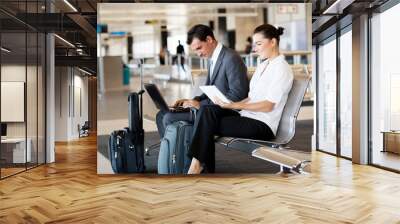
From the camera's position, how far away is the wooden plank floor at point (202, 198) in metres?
3.33

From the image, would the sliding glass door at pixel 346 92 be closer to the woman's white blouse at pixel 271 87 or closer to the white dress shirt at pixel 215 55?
the woman's white blouse at pixel 271 87

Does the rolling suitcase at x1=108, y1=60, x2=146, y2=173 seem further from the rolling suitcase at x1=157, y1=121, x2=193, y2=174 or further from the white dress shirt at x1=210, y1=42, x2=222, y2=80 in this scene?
the white dress shirt at x1=210, y1=42, x2=222, y2=80

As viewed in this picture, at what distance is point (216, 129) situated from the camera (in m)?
5.07

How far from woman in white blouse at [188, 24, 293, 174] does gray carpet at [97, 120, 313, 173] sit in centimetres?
14

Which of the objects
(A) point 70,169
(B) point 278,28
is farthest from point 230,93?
(A) point 70,169

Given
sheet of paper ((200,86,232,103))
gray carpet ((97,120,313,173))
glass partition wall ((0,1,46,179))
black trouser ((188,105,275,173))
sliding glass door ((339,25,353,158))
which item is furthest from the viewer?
sliding glass door ((339,25,353,158))

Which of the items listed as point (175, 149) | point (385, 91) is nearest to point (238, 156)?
point (175, 149)

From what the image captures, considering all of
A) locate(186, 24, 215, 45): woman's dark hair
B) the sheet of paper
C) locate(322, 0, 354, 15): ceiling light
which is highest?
locate(322, 0, 354, 15): ceiling light

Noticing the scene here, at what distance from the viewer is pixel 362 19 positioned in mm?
6688

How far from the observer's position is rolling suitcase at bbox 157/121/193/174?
518 cm

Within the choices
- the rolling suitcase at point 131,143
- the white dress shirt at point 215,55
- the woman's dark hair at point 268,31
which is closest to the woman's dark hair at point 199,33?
the white dress shirt at point 215,55

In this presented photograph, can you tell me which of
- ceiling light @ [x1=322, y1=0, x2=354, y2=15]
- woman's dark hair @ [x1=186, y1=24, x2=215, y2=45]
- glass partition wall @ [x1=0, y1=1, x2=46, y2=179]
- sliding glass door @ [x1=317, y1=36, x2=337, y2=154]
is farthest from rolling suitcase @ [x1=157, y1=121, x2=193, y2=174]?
sliding glass door @ [x1=317, y1=36, x2=337, y2=154]

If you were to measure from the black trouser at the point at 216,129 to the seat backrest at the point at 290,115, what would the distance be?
0.12 meters

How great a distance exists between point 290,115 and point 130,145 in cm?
188
